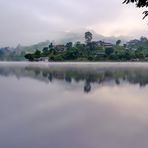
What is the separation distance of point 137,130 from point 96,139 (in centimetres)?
271

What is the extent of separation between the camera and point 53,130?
17.6m

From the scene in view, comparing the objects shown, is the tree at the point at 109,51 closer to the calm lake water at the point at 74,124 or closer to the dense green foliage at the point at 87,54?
the dense green foliage at the point at 87,54

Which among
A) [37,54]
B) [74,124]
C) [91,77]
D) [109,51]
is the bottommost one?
[37,54]

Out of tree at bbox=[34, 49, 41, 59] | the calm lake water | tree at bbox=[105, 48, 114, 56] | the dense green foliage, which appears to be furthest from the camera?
tree at bbox=[34, 49, 41, 59]

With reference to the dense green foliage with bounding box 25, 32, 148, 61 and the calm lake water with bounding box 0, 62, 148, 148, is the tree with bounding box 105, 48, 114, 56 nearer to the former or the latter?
the dense green foliage with bounding box 25, 32, 148, 61

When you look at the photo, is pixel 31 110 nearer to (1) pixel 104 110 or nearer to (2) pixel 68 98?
(1) pixel 104 110

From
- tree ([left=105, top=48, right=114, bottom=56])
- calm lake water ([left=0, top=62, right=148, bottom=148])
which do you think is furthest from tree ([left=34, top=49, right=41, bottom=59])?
calm lake water ([left=0, top=62, right=148, bottom=148])

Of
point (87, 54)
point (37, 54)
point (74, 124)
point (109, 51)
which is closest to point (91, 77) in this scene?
point (74, 124)

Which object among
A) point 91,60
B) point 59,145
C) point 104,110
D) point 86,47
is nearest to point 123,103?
point 104,110

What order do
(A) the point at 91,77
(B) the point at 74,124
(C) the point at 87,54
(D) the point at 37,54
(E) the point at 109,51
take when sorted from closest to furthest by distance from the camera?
(B) the point at 74,124 < (A) the point at 91,77 < (E) the point at 109,51 < (C) the point at 87,54 < (D) the point at 37,54

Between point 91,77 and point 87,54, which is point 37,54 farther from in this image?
point 91,77

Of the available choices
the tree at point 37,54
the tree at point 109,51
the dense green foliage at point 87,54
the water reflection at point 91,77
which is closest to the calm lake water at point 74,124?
the water reflection at point 91,77

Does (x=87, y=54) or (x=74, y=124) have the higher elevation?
(x=74, y=124)

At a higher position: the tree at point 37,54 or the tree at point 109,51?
the tree at point 109,51
